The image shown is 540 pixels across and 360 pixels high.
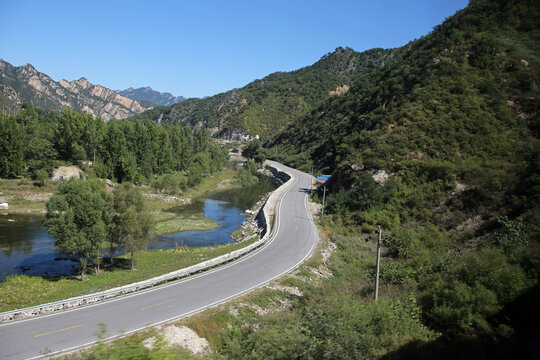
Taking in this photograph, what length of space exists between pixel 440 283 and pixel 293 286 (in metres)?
9.25

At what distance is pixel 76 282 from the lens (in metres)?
22.1

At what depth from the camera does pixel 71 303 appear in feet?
49.8

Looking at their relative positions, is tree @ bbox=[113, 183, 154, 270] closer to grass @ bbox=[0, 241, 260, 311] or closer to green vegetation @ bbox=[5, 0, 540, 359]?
grass @ bbox=[0, 241, 260, 311]

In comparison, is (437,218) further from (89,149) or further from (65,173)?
(89,149)

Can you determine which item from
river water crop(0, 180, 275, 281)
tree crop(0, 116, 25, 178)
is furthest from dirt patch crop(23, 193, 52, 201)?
tree crop(0, 116, 25, 178)

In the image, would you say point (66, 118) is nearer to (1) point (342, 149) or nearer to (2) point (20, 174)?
(2) point (20, 174)

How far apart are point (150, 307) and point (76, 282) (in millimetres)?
10435

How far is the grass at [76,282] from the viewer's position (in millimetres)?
18359

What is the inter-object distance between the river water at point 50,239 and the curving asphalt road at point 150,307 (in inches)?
484

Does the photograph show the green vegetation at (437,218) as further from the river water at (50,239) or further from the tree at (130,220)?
the river water at (50,239)

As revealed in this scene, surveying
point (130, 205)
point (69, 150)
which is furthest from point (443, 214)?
point (69, 150)

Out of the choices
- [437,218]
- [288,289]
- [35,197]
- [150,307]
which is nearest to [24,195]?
[35,197]

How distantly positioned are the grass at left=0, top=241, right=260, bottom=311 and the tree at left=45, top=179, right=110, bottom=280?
146 centimetres

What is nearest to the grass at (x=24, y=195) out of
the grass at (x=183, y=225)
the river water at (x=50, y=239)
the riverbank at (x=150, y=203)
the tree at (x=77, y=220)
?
the riverbank at (x=150, y=203)
